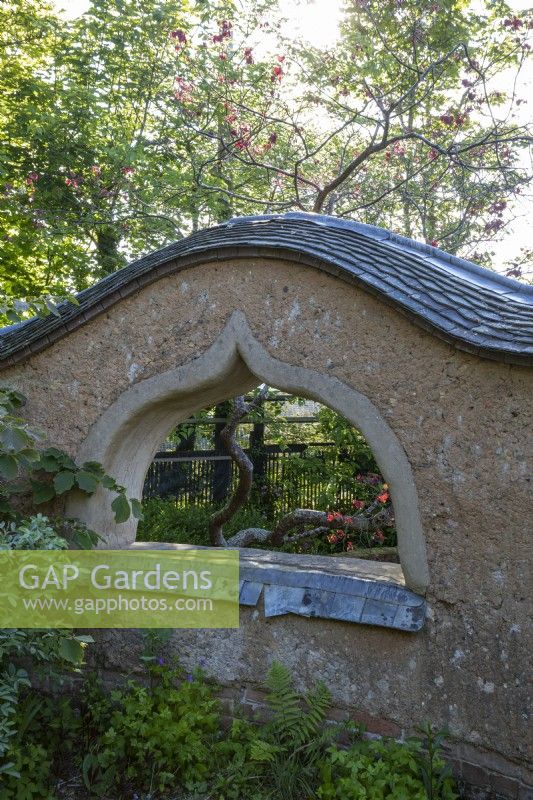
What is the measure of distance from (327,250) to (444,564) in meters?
1.62

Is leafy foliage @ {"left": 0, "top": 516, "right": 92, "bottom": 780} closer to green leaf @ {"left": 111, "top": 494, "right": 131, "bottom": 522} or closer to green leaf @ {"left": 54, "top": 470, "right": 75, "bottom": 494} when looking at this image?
green leaf @ {"left": 54, "top": 470, "right": 75, "bottom": 494}

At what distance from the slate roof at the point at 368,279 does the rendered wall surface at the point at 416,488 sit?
9cm

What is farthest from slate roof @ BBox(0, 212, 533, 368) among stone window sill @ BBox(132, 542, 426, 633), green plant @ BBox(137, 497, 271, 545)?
green plant @ BBox(137, 497, 271, 545)

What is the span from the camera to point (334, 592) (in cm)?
362

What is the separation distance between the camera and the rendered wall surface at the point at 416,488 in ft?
10.5

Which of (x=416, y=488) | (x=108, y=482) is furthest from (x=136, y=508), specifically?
(x=416, y=488)

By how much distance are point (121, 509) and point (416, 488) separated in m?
1.62

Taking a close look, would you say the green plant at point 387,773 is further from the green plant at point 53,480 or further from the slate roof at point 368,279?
the slate roof at point 368,279

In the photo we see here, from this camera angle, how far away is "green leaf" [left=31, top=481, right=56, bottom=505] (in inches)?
161

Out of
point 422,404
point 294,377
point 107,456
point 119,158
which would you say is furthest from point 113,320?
point 119,158

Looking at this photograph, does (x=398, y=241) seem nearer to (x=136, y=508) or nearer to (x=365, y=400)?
(x=365, y=400)

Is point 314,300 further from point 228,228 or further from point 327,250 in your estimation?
point 228,228

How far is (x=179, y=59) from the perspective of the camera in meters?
7.71

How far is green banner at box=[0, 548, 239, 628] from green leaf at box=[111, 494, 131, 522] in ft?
0.82
